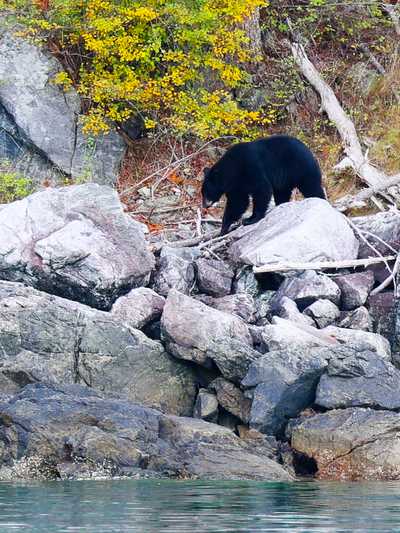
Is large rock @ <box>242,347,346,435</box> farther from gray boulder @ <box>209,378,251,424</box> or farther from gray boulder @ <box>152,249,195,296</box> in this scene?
gray boulder @ <box>152,249,195,296</box>

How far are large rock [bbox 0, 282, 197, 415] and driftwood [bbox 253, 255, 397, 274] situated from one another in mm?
1955

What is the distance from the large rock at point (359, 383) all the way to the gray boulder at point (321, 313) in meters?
1.68

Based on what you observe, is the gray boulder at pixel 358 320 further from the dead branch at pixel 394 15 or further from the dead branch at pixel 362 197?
the dead branch at pixel 394 15

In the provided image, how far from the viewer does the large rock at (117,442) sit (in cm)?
1009

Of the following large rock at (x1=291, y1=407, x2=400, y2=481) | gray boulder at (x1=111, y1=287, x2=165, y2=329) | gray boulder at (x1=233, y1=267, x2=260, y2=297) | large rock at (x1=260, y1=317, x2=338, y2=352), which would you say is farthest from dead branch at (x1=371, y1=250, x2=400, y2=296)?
large rock at (x1=291, y1=407, x2=400, y2=481)

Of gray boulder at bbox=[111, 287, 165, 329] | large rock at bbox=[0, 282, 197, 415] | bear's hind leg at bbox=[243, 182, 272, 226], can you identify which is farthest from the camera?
bear's hind leg at bbox=[243, 182, 272, 226]

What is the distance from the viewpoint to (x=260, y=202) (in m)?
14.8

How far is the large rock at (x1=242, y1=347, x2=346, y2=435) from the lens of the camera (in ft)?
37.1

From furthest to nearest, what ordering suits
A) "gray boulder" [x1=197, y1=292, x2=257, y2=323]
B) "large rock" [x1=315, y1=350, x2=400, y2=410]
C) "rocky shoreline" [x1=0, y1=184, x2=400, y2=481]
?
"gray boulder" [x1=197, y1=292, x2=257, y2=323] → "large rock" [x1=315, y1=350, x2=400, y2=410] → "rocky shoreline" [x1=0, y1=184, x2=400, y2=481]

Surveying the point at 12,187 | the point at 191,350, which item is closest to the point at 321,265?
the point at 191,350

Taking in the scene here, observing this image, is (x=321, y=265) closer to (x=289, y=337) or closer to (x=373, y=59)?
(x=289, y=337)

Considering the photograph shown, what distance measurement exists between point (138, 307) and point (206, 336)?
42.0 inches

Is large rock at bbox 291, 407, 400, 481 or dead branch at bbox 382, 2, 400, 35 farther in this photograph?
dead branch at bbox 382, 2, 400, 35

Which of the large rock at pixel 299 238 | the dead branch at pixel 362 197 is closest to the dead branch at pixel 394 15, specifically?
the dead branch at pixel 362 197
